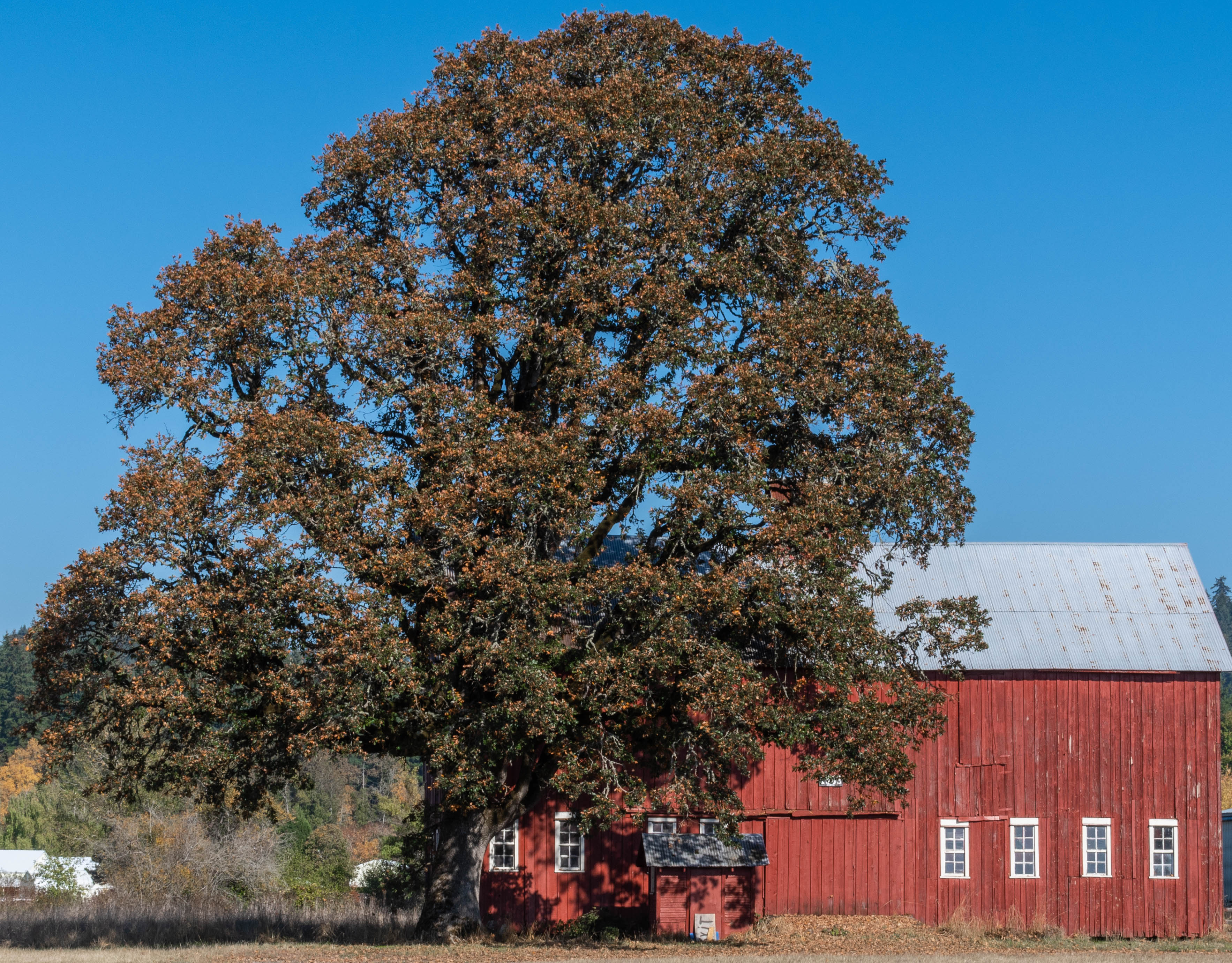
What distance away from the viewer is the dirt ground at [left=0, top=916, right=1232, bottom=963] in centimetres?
2405

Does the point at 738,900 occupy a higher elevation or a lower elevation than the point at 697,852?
lower

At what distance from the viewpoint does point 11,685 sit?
129 m

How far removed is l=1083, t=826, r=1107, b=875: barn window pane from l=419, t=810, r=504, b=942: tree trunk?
55.4ft

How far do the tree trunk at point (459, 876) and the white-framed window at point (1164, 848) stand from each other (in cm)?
1850

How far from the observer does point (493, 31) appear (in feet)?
90.6

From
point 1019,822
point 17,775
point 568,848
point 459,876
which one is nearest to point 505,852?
point 568,848

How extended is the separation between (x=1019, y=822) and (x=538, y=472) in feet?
63.8

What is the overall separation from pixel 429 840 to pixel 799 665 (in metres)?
12.6

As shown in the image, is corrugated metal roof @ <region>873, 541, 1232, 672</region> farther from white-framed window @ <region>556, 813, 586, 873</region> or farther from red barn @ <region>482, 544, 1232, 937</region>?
white-framed window @ <region>556, 813, 586, 873</region>

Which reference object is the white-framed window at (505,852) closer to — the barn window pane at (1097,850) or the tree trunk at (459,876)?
the tree trunk at (459,876)

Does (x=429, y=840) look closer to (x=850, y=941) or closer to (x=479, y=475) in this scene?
(x=850, y=941)

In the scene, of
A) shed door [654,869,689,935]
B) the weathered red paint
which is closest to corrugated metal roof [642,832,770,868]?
shed door [654,869,689,935]

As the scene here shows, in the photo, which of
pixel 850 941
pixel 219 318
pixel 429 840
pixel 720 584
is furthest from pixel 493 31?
pixel 850 941

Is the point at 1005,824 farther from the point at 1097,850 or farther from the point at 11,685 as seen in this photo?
the point at 11,685
